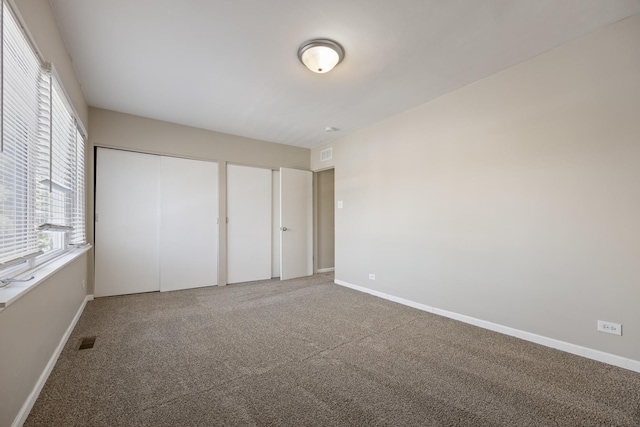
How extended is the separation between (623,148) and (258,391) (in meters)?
3.21

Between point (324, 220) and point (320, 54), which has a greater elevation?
point (320, 54)

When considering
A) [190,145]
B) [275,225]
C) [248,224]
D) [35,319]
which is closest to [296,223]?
[275,225]

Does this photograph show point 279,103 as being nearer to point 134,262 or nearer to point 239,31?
point 239,31

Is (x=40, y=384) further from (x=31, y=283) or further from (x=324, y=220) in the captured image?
(x=324, y=220)

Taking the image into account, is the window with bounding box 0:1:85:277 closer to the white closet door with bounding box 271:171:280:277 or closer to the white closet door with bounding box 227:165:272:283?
Answer: the white closet door with bounding box 227:165:272:283

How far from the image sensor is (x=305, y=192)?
5371 mm

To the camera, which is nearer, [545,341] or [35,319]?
[35,319]

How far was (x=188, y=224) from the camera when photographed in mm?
4363

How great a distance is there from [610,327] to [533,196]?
116cm

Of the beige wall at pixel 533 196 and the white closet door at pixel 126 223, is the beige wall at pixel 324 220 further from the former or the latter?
the white closet door at pixel 126 223

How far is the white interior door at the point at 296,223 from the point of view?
5039mm

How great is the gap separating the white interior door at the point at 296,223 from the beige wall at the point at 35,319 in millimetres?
2984

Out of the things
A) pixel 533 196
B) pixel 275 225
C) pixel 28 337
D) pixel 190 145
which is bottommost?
pixel 28 337

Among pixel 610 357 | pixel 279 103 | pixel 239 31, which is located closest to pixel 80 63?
pixel 239 31
